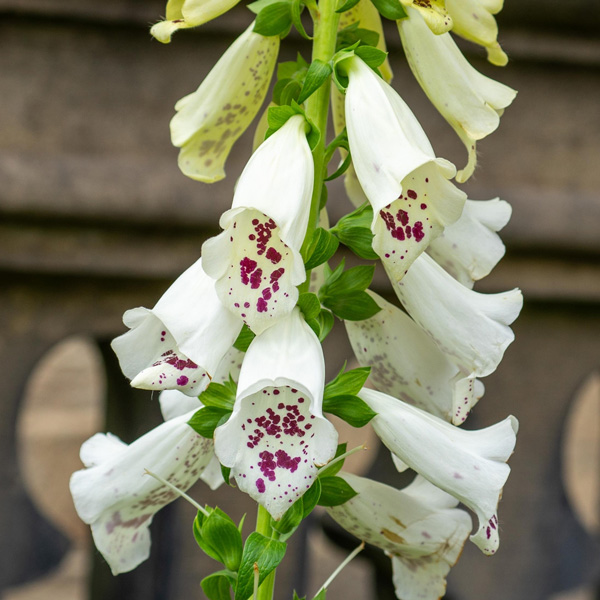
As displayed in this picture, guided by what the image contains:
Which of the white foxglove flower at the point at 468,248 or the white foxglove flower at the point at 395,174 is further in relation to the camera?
the white foxglove flower at the point at 468,248

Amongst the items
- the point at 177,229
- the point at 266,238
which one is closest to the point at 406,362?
the point at 266,238

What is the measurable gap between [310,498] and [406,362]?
0.42 feet

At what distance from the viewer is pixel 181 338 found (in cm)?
46

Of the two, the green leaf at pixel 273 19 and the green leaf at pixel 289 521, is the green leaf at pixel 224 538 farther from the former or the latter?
the green leaf at pixel 273 19

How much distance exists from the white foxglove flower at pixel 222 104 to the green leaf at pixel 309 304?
0.51 ft

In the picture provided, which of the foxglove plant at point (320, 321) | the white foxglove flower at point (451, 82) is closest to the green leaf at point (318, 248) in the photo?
the foxglove plant at point (320, 321)

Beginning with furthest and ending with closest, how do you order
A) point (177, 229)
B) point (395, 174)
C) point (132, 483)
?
point (177, 229)
point (132, 483)
point (395, 174)

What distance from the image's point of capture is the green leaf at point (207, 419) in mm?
502

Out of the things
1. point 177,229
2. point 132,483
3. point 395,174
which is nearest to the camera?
point 395,174

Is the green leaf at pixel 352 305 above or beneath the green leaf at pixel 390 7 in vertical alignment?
beneath

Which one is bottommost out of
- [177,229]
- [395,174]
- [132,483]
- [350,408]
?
[177,229]

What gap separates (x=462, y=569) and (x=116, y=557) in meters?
1.08

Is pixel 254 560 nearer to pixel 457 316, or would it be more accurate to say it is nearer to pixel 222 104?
pixel 457 316

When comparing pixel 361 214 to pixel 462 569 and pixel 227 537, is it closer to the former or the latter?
pixel 227 537
